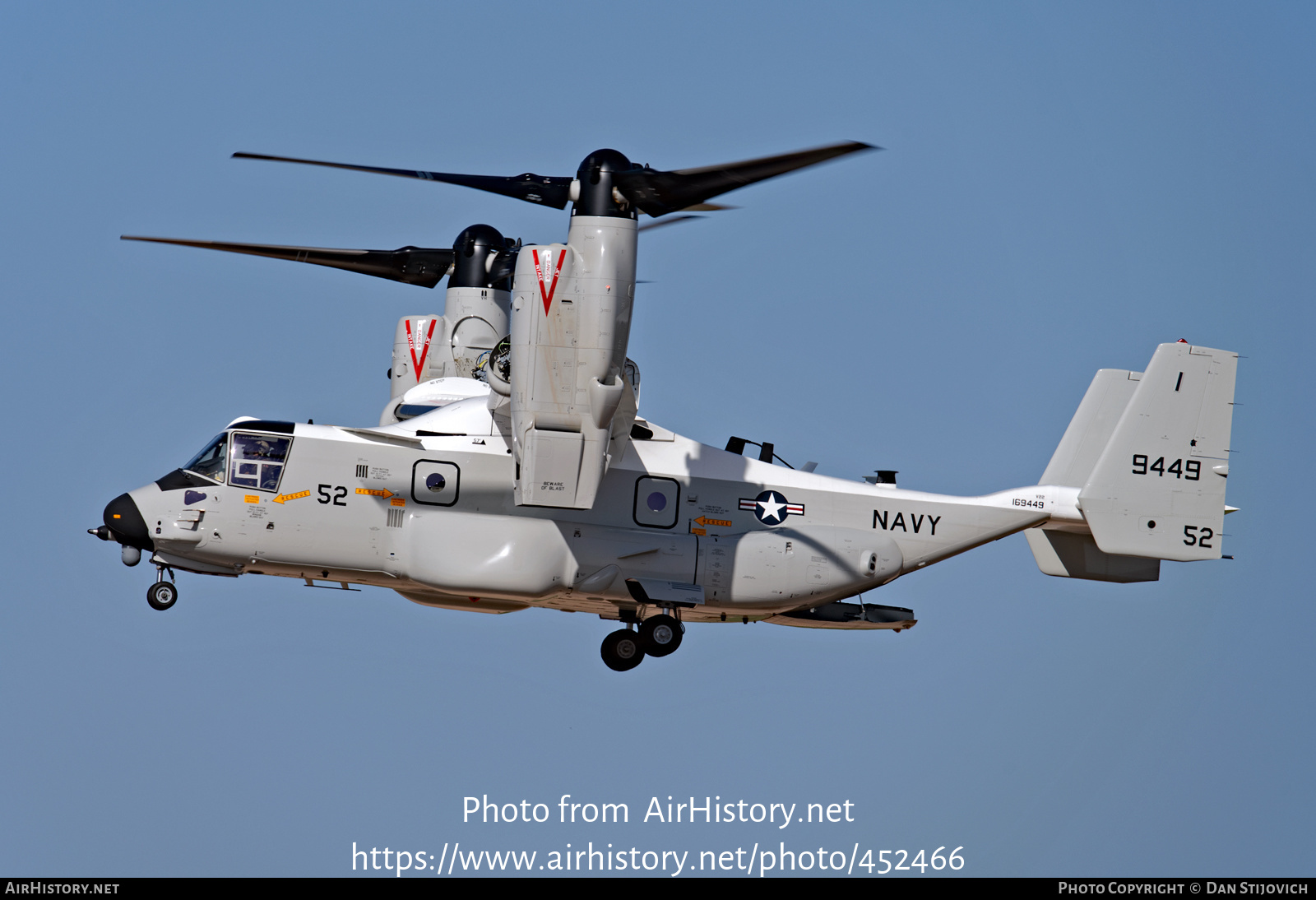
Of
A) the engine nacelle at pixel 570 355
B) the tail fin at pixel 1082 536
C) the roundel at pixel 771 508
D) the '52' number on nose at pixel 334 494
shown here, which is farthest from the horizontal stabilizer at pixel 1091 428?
the '52' number on nose at pixel 334 494

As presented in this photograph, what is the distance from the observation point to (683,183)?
754 inches

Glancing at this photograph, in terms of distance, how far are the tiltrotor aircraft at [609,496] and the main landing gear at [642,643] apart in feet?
0.07

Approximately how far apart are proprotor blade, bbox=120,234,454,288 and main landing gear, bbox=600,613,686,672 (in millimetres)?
7272

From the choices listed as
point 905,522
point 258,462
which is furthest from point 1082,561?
point 258,462

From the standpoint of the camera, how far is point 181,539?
2084 cm

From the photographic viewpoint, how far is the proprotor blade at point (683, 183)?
60.9 ft

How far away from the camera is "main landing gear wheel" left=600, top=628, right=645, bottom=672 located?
70.8 ft

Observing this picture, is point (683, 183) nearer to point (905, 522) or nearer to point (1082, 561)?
point (905, 522)

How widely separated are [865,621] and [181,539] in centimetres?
847

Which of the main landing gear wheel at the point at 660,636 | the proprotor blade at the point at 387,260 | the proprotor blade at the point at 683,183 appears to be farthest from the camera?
the proprotor blade at the point at 387,260

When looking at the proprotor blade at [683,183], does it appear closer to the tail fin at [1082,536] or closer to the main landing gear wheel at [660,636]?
the main landing gear wheel at [660,636]
